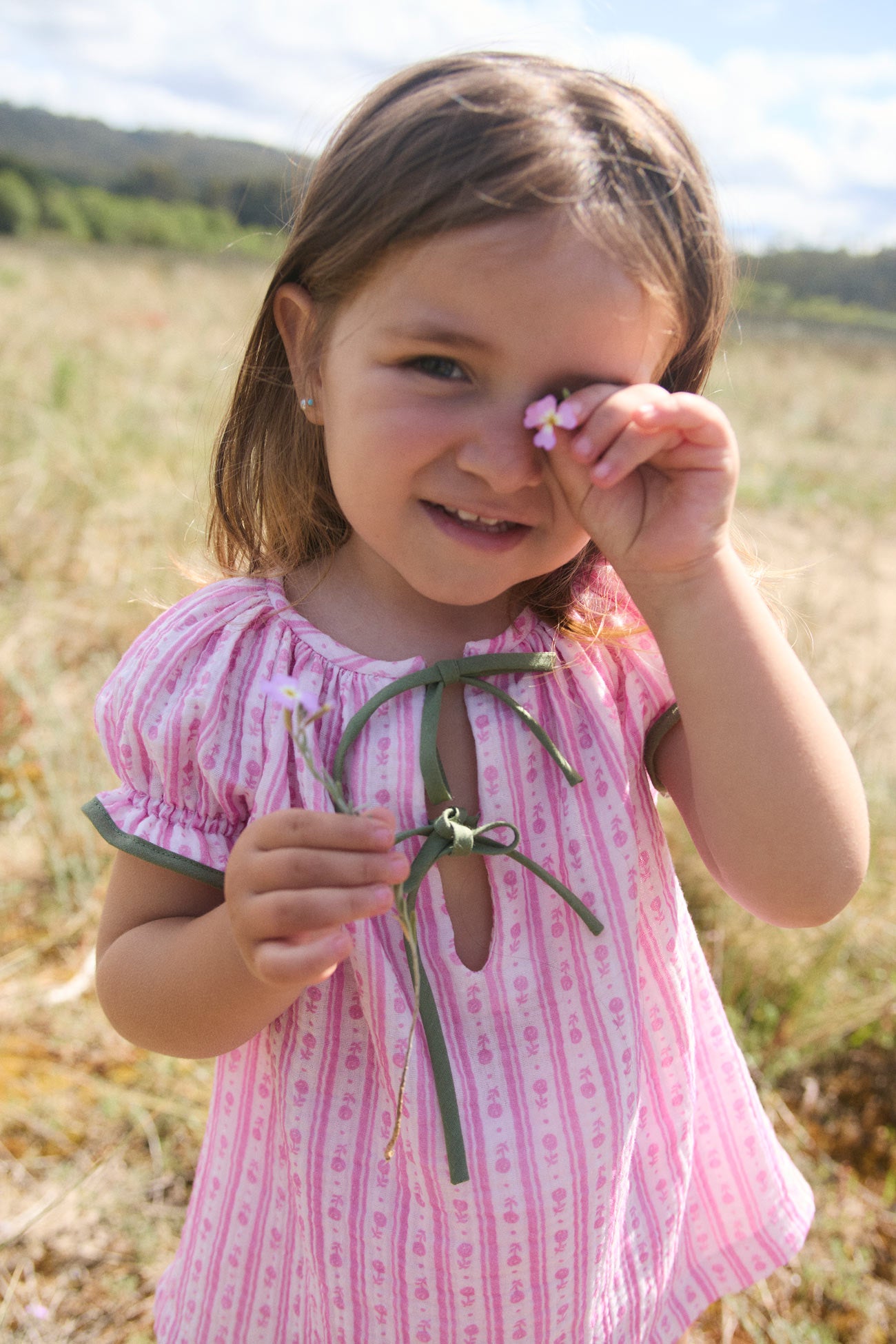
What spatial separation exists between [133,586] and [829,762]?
3082 mm

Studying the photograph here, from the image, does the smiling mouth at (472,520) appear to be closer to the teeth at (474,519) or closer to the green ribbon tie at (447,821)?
the teeth at (474,519)

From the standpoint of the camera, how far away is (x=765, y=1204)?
139cm

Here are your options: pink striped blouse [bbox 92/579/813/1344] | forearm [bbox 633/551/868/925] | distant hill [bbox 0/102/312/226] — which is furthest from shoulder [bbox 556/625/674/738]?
distant hill [bbox 0/102/312/226]

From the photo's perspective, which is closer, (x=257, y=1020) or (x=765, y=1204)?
(x=257, y=1020)

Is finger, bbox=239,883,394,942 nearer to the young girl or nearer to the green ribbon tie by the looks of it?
the young girl

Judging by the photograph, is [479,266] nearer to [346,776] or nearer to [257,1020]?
[346,776]

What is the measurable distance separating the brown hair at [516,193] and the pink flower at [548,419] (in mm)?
157

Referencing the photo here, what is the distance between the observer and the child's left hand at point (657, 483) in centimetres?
101

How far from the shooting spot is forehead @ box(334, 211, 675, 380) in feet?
3.11

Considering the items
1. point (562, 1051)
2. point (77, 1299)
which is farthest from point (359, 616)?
point (77, 1299)

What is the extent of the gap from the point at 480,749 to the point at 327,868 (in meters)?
0.33

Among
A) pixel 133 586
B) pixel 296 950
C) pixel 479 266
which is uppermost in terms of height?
pixel 479 266

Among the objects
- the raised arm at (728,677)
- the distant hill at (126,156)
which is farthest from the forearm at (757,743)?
the distant hill at (126,156)

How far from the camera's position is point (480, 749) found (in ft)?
3.80
